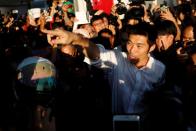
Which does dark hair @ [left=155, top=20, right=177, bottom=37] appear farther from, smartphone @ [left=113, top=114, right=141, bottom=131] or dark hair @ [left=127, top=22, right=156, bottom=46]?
smartphone @ [left=113, top=114, right=141, bottom=131]

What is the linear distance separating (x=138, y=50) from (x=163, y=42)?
4.99 feet

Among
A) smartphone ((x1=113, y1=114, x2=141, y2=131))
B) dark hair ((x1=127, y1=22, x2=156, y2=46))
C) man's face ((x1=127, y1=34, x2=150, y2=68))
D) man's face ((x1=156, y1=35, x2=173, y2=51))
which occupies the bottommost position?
smartphone ((x1=113, y1=114, x2=141, y2=131))

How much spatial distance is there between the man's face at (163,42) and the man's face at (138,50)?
1.35 metres

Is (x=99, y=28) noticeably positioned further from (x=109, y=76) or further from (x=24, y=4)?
(x=24, y=4)

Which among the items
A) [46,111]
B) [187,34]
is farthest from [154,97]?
[187,34]

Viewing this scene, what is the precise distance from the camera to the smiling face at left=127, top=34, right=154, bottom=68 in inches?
149

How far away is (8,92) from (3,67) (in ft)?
1.13

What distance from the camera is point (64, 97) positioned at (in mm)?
4426

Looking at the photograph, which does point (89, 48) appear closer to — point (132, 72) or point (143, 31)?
point (132, 72)

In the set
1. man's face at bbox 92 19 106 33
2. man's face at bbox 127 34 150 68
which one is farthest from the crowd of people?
man's face at bbox 92 19 106 33

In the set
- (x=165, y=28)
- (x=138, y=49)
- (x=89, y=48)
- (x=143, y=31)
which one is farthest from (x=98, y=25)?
(x=89, y=48)

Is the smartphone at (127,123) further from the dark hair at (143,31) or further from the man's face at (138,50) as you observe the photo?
the dark hair at (143,31)

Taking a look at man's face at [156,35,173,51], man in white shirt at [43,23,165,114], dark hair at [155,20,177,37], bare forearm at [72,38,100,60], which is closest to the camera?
bare forearm at [72,38,100,60]

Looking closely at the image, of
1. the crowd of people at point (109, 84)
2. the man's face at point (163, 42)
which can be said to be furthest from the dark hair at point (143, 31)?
the man's face at point (163, 42)
